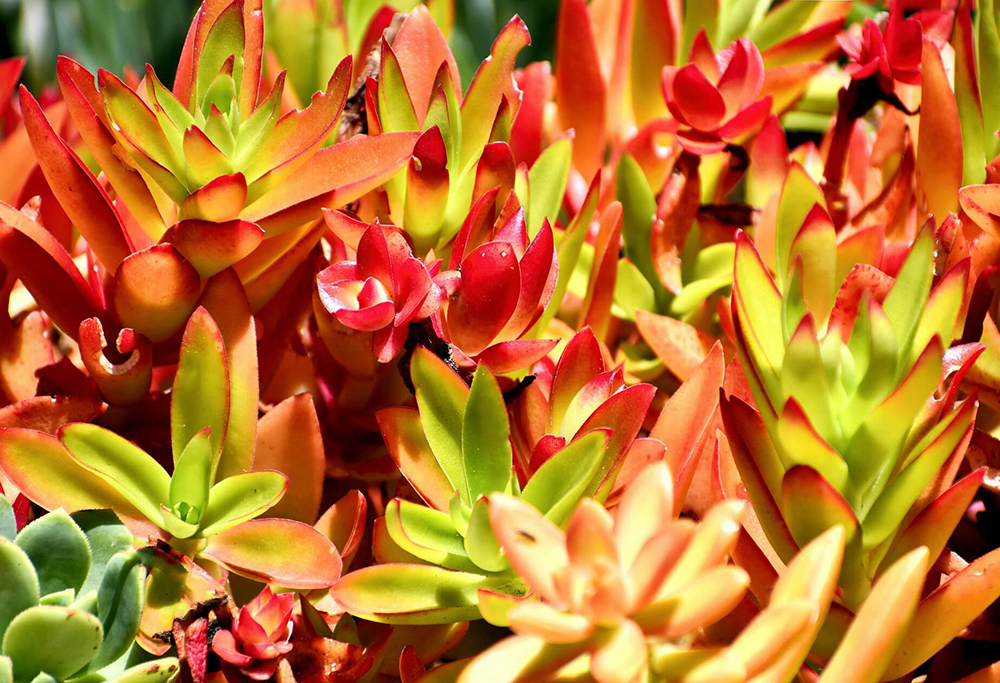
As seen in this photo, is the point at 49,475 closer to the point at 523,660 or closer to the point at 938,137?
the point at 523,660

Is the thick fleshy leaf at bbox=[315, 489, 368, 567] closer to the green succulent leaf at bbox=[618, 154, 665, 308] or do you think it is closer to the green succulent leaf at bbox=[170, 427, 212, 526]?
the green succulent leaf at bbox=[170, 427, 212, 526]

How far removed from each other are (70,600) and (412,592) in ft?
0.44

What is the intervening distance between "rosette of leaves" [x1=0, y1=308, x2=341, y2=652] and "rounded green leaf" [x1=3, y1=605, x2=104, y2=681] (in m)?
0.04

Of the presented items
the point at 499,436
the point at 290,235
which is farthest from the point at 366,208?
the point at 499,436

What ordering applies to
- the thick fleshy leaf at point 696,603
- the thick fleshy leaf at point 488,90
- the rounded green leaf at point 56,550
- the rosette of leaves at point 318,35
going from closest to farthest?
the thick fleshy leaf at point 696,603
the rounded green leaf at point 56,550
the thick fleshy leaf at point 488,90
the rosette of leaves at point 318,35

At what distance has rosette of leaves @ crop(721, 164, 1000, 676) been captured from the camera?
1.24 ft

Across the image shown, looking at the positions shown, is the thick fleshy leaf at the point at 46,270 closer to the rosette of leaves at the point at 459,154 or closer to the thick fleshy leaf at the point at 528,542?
the rosette of leaves at the point at 459,154

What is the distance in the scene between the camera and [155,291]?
449 millimetres

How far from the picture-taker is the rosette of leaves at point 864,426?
38cm

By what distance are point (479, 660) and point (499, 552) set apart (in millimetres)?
76

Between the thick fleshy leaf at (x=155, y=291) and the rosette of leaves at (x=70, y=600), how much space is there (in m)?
0.10

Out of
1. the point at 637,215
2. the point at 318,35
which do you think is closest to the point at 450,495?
the point at 637,215

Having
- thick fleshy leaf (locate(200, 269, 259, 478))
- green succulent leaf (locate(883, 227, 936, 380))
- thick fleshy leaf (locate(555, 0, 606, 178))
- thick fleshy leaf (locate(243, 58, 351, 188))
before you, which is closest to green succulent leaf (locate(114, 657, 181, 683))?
thick fleshy leaf (locate(200, 269, 259, 478))

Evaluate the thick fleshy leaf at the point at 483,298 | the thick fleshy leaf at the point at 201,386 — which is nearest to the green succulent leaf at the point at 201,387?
the thick fleshy leaf at the point at 201,386
